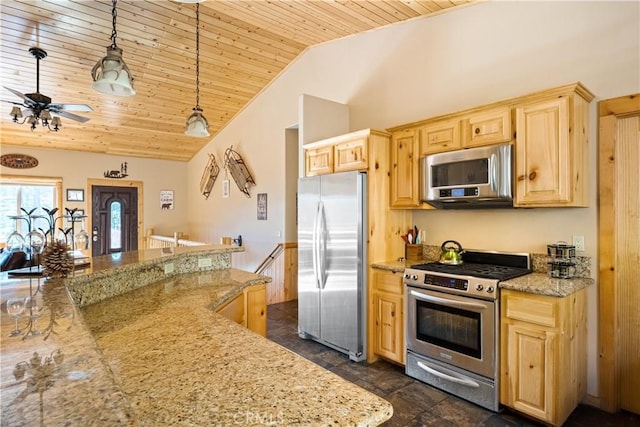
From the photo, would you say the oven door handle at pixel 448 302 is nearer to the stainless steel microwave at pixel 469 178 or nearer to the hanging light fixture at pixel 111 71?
the stainless steel microwave at pixel 469 178

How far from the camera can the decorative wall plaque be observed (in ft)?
20.0

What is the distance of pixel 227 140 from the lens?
6.89 metres

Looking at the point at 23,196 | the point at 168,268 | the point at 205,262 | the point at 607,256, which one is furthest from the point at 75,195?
the point at 607,256

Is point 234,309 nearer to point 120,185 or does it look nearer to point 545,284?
point 545,284

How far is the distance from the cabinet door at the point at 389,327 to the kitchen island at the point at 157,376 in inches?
73.8

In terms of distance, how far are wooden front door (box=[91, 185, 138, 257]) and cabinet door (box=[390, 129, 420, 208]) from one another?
6.28m

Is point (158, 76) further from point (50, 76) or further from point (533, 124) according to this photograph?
point (533, 124)

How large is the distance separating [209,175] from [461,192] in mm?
5736

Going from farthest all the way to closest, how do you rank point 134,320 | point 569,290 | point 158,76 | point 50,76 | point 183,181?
1. point 183,181
2. point 158,76
3. point 50,76
4. point 569,290
5. point 134,320

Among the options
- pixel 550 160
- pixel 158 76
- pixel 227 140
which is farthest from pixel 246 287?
pixel 227 140

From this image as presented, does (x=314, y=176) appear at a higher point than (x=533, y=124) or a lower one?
lower

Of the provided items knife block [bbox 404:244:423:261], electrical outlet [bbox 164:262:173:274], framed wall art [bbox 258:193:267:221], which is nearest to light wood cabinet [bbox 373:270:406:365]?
knife block [bbox 404:244:423:261]

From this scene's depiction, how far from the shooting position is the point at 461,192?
281cm

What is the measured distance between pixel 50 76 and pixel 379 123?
14.3ft
